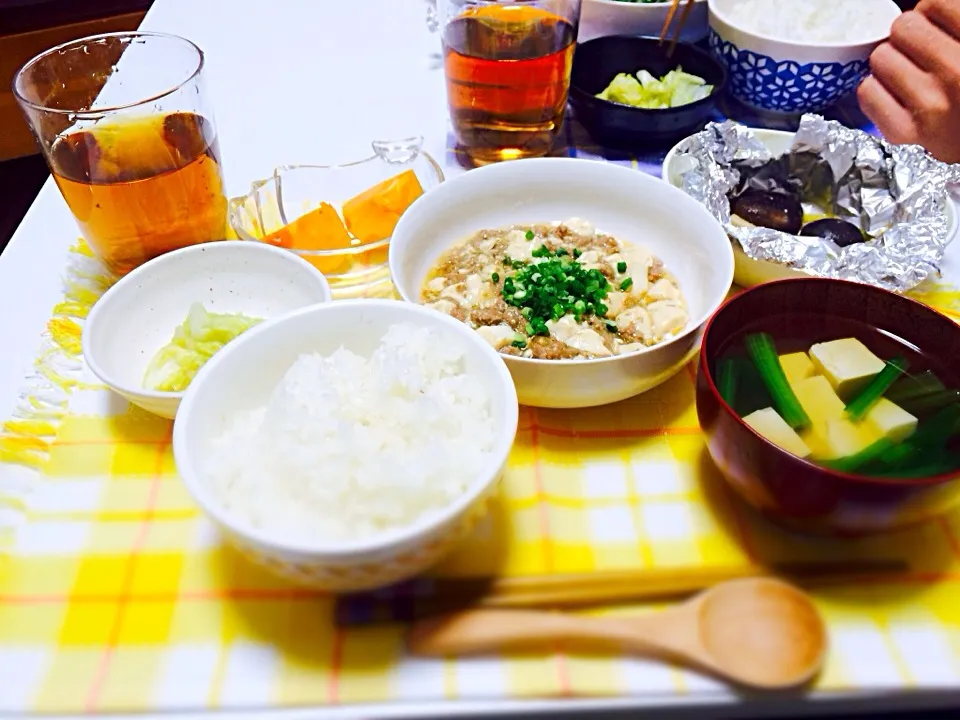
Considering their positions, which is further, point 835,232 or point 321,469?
point 835,232

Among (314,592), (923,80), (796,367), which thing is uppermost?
(923,80)

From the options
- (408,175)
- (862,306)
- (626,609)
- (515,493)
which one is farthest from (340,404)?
(862,306)

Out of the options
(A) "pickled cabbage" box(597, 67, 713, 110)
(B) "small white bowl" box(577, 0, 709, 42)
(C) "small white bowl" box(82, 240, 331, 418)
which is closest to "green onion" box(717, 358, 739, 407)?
(C) "small white bowl" box(82, 240, 331, 418)

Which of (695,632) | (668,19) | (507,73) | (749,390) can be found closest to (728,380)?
(749,390)

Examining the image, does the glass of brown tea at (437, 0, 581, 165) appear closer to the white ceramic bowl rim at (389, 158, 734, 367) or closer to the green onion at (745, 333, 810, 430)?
the white ceramic bowl rim at (389, 158, 734, 367)

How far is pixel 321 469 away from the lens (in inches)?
37.7

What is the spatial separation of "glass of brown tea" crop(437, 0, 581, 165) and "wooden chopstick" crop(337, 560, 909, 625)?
1201 mm

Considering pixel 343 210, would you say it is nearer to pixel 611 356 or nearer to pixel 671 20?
pixel 611 356

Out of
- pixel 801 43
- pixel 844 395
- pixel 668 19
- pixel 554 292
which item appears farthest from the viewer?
pixel 668 19

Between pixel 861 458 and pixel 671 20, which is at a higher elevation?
pixel 671 20

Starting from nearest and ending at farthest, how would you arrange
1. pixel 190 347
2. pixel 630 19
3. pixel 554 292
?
pixel 190 347 → pixel 554 292 → pixel 630 19

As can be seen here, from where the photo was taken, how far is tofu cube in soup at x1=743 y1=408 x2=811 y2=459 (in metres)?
1.05

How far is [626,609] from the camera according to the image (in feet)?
3.22

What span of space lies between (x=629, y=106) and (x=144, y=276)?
118 cm
